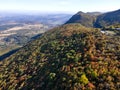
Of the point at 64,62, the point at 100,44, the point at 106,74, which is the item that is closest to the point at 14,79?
the point at 64,62

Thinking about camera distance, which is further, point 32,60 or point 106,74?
point 32,60

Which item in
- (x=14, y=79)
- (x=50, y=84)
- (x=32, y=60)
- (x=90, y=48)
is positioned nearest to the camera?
(x=50, y=84)

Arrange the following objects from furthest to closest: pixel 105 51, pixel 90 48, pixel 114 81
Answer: pixel 90 48
pixel 105 51
pixel 114 81

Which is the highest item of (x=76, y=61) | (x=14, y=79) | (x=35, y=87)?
(x=76, y=61)

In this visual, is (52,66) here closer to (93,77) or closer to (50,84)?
(50,84)

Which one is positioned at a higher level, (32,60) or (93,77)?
(93,77)

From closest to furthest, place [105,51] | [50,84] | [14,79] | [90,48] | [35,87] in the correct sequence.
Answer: [50,84]
[35,87]
[105,51]
[90,48]
[14,79]

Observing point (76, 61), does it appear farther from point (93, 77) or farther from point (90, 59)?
point (93, 77)

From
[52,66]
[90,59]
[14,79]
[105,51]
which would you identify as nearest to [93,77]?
[90,59]

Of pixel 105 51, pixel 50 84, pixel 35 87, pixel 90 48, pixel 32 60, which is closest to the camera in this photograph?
pixel 50 84
